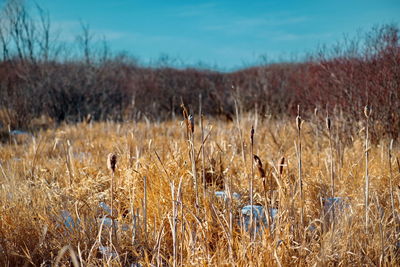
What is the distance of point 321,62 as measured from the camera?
18.5ft

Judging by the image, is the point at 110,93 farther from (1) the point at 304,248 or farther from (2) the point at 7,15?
(1) the point at 304,248

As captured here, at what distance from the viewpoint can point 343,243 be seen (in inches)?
68.1

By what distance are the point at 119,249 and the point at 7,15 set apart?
445 inches

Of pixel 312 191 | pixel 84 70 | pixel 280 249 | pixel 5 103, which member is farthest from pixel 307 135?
pixel 84 70

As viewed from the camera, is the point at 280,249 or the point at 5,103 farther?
the point at 5,103

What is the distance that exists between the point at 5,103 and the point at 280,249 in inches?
332

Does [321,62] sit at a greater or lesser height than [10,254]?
greater

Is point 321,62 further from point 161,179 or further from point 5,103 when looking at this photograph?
point 5,103

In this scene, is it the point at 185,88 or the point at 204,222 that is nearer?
the point at 204,222

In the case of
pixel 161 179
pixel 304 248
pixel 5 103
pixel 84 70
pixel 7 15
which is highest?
pixel 7 15

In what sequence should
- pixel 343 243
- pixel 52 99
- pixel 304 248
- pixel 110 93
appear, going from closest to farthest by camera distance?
pixel 304 248 < pixel 343 243 < pixel 52 99 < pixel 110 93

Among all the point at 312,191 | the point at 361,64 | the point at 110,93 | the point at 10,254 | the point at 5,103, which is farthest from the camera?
the point at 110,93

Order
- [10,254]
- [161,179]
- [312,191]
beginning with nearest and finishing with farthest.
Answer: [10,254]
[161,179]
[312,191]

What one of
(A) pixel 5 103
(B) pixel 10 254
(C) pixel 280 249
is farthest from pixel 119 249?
(A) pixel 5 103
